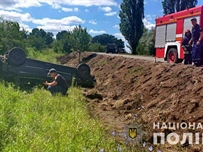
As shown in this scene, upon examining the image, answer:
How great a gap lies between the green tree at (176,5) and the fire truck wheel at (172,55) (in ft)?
94.3

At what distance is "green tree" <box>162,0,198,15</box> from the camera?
133 feet

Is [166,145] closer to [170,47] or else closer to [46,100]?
[46,100]

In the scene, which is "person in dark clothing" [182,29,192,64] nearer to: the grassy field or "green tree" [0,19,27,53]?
the grassy field

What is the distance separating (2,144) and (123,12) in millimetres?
46513

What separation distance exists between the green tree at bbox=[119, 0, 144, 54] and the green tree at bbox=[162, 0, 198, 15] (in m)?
5.96

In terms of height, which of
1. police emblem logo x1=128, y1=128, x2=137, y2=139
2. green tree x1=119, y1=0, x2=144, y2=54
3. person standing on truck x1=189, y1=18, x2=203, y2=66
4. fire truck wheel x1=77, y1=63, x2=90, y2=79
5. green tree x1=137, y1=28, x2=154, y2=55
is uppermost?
green tree x1=119, y1=0, x2=144, y2=54

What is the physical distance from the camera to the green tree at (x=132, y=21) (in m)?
47.5

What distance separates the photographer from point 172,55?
13828mm

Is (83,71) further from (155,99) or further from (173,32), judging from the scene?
(155,99)

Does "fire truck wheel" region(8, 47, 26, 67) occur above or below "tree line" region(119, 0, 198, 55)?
below

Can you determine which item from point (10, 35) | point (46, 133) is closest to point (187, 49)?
point (46, 133)

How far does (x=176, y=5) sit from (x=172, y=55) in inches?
1187

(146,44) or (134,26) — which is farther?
(134,26)

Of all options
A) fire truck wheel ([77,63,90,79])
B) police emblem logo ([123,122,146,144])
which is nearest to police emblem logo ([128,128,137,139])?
police emblem logo ([123,122,146,144])
